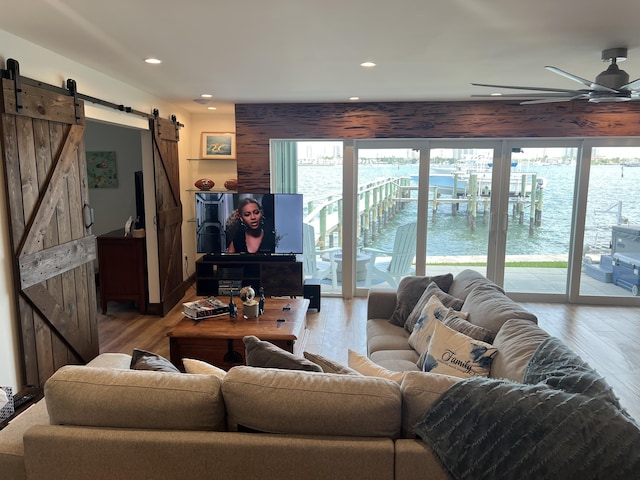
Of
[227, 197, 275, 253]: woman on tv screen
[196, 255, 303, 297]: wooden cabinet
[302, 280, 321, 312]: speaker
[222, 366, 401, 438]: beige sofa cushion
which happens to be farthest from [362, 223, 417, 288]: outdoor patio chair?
[222, 366, 401, 438]: beige sofa cushion

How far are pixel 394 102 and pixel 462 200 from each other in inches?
57.9

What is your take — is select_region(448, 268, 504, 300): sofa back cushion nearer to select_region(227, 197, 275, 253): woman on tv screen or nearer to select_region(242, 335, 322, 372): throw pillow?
select_region(242, 335, 322, 372): throw pillow

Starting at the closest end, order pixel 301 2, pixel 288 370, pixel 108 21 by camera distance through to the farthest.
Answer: pixel 288 370 → pixel 301 2 → pixel 108 21

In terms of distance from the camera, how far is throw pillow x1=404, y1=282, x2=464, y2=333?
3184 mm

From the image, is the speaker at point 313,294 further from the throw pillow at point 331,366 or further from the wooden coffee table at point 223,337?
the throw pillow at point 331,366

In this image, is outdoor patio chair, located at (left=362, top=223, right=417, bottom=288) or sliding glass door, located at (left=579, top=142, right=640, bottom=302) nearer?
sliding glass door, located at (left=579, top=142, right=640, bottom=302)

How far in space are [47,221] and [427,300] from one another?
106 inches

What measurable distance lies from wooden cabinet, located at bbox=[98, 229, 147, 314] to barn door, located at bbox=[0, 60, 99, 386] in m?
1.40

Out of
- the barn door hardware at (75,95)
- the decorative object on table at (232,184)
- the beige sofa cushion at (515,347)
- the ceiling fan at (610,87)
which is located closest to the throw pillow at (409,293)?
the beige sofa cushion at (515,347)

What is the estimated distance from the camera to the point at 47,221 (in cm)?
313

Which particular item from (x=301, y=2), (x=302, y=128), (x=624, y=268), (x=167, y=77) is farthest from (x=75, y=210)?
(x=624, y=268)

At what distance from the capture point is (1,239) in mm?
2779

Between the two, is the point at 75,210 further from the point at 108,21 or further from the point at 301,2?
the point at 301,2

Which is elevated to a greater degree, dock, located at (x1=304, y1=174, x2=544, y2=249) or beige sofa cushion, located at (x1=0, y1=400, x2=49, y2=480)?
dock, located at (x1=304, y1=174, x2=544, y2=249)
